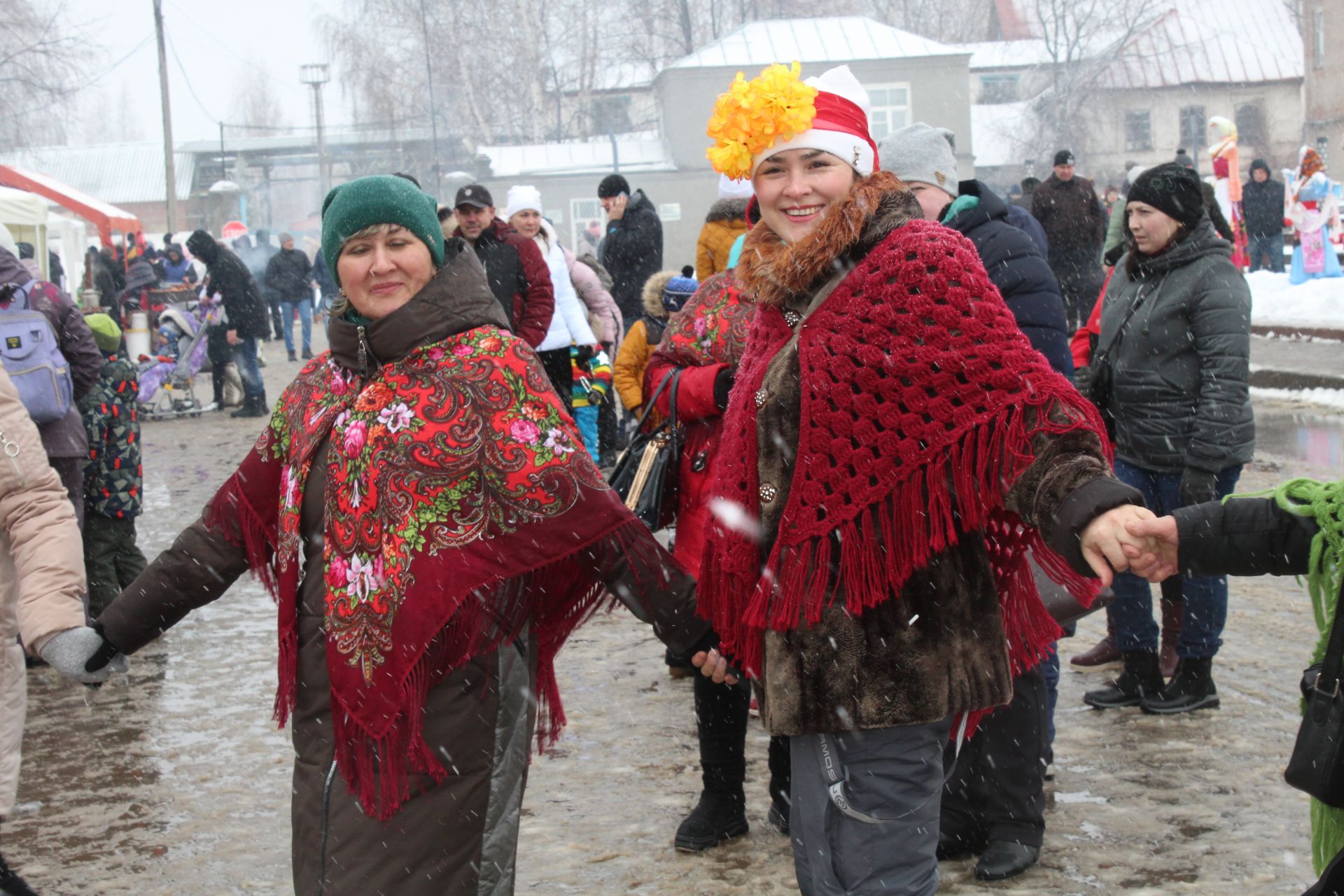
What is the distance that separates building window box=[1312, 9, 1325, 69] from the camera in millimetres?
51719

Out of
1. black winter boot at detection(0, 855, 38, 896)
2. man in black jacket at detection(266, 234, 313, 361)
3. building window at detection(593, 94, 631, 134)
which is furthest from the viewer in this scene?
building window at detection(593, 94, 631, 134)

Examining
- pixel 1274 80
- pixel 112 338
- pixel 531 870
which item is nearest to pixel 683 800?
pixel 531 870

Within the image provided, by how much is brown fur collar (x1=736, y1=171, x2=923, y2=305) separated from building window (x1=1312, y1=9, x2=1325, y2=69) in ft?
184

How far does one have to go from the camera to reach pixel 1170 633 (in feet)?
18.5

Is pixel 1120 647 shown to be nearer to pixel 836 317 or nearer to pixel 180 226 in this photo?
pixel 836 317

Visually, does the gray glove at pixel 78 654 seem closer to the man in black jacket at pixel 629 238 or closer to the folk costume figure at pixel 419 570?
the folk costume figure at pixel 419 570

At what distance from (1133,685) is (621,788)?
2044mm

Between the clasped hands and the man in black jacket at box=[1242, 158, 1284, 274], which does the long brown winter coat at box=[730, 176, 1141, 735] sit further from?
the man in black jacket at box=[1242, 158, 1284, 274]

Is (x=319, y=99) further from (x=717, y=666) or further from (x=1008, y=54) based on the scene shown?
(x=717, y=666)

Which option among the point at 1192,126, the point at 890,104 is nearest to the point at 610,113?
the point at 890,104

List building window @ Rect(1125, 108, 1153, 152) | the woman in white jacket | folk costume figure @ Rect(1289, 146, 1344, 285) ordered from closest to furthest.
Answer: the woman in white jacket < folk costume figure @ Rect(1289, 146, 1344, 285) < building window @ Rect(1125, 108, 1153, 152)

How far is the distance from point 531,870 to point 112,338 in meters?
4.21

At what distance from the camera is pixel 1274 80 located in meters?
59.0

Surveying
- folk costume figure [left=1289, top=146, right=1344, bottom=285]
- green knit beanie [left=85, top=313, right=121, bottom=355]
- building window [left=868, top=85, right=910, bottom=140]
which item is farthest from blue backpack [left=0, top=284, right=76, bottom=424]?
building window [left=868, top=85, right=910, bottom=140]
